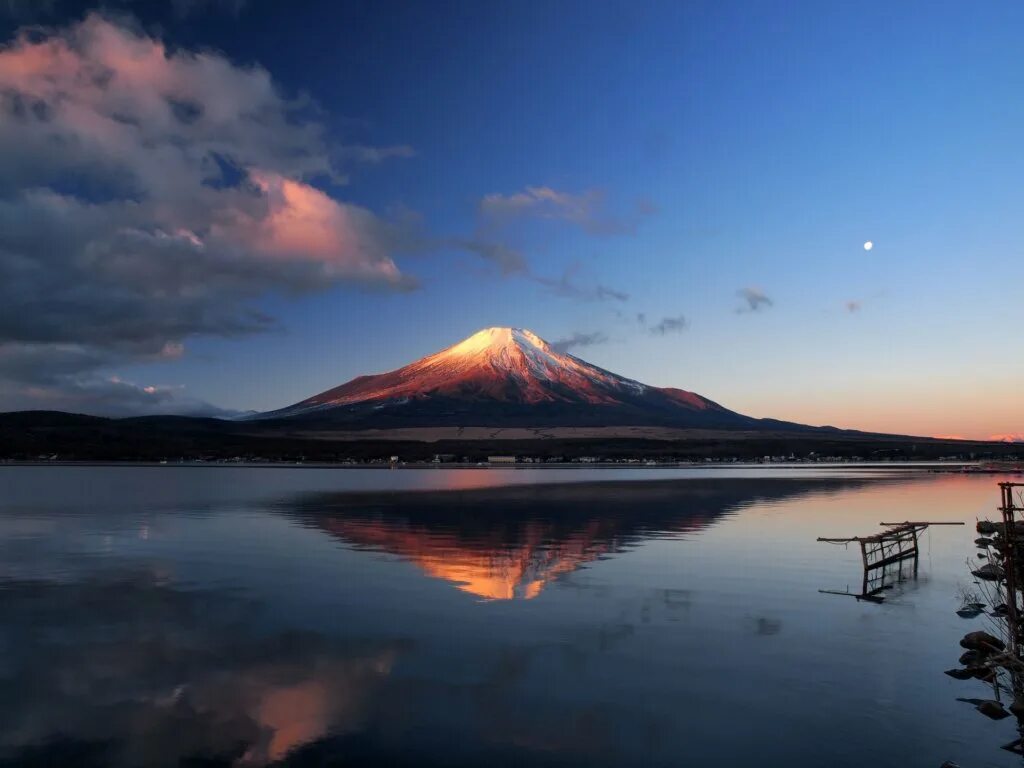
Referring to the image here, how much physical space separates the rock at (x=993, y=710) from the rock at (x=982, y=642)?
9.46 feet

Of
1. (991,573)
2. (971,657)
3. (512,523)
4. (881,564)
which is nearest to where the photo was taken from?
(971,657)

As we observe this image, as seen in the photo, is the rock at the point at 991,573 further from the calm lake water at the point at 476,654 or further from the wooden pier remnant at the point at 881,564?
the wooden pier remnant at the point at 881,564

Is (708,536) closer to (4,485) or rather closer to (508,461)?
(4,485)

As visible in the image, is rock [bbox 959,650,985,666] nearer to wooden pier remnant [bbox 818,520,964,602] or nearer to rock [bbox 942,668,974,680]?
rock [bbox 942,668,974,680]

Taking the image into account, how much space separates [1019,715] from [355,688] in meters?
12.3

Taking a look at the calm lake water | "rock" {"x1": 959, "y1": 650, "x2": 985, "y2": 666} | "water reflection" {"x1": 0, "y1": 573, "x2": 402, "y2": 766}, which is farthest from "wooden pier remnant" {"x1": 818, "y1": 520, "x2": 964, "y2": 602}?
"water reflection" {"x1": 0, "y1": 573, "x2": 402, "y2": 766}

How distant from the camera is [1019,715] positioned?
1361 centimetres

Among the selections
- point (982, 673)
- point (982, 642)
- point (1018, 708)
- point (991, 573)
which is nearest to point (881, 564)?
point (991, 573)

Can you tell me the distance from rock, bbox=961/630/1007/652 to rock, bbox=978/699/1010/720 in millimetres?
2884

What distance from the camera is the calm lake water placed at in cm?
1212

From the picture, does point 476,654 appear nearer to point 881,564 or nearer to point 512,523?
point 881,564

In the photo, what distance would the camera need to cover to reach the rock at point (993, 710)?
44.8ft

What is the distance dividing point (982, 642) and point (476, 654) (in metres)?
11.3

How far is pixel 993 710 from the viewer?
13.8 meters
